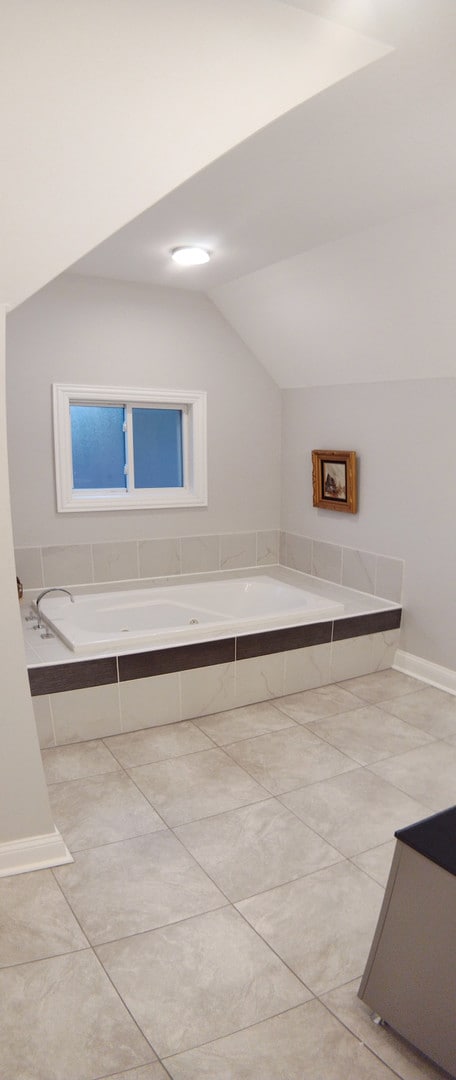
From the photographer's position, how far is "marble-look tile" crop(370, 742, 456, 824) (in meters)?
2.46

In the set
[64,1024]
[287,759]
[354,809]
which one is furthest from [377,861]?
[64,1024]

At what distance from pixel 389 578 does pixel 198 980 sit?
8.21 ft

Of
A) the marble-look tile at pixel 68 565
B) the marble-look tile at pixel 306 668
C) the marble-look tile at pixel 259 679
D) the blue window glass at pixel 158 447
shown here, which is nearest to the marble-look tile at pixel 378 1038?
the marble-look tile at pixel 259 679

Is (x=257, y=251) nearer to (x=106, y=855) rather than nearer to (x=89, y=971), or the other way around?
(x=106, y=855)

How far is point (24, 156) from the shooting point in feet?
4.92

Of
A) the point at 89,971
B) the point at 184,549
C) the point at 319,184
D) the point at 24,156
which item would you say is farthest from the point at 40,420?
the point at 89,971

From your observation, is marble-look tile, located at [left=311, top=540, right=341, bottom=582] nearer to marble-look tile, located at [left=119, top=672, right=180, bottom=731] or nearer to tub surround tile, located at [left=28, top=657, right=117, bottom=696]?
marble-look tile, located at [left=119, top=672, right=180, bottom=731]

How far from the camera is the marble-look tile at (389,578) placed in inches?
145

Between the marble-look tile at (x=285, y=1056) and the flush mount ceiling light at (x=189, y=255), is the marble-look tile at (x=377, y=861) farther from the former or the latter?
the flush mount ceiling light at (x=189, y=255)

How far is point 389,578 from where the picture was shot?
3.76 metres

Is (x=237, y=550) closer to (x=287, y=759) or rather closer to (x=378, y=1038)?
(x=287, y=759)

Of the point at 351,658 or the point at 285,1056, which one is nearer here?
the point at 285,1056

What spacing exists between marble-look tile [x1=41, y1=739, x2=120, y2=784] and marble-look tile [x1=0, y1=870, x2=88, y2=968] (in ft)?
1.87

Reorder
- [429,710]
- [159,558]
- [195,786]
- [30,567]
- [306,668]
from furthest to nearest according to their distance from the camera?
[159,558], [30,567], [306,668], [429,710], [195,786]
